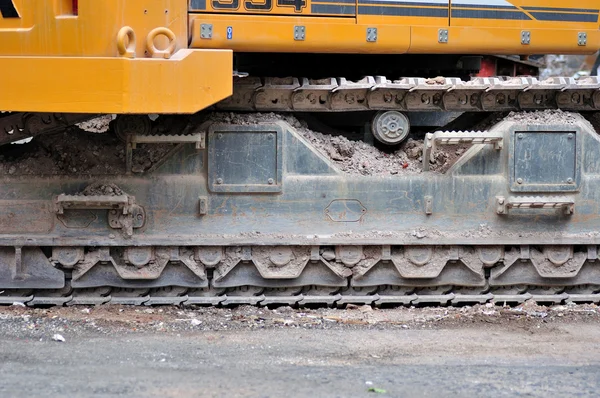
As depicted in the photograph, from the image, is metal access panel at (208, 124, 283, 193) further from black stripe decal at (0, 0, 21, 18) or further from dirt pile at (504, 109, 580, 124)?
dirt pile at (504, 109, 580, 124)

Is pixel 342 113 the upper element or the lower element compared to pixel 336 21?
lower

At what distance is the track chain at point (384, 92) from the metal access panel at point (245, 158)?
247mm

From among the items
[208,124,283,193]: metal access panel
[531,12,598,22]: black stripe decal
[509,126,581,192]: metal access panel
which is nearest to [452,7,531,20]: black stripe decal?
[531,12,598,22]: black stripe decal

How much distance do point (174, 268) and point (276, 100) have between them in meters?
1.81

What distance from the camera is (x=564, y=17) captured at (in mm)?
8219

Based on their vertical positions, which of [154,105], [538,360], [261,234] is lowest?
[538,360]

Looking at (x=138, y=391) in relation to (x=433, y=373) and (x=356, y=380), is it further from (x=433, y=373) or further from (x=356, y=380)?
(x=433, y=373)

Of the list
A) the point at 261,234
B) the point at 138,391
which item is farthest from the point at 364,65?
the point at 138,391

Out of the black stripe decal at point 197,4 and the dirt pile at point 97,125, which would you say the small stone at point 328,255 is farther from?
the dirt pile at point 97,125

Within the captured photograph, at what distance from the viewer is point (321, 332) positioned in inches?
288

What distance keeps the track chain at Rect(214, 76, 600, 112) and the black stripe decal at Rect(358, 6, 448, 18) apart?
56 cm

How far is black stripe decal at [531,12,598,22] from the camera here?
8.16 m

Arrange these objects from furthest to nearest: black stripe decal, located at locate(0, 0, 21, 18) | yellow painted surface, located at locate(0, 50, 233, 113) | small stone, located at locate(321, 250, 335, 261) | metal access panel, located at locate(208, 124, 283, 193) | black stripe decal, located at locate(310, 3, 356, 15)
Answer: small stone, located at locate(321, 250, 335, 261) → metal access panel, located at locate(208, 124, 283, 193) → black stripe decal, located at locate(310, 3, 356, 15) → black stripe decal, located at locate(0, 0, 21, 18) → yellow painted surface, located at locate(0, 50, 233, 113)

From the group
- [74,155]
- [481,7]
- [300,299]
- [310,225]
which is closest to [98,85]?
[74,155]
